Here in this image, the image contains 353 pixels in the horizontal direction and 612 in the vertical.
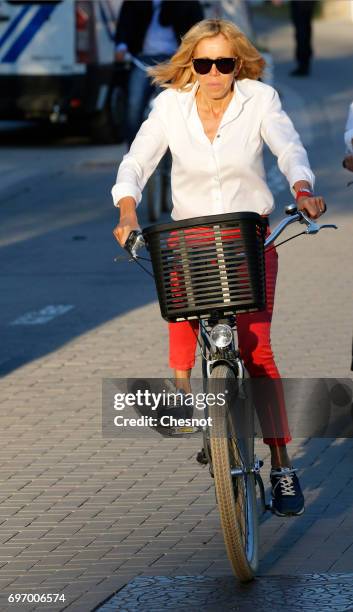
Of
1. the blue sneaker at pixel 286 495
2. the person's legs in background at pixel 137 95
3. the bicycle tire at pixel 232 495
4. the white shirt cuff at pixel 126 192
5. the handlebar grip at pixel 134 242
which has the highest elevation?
the white shirt cuff at pixel 126 192

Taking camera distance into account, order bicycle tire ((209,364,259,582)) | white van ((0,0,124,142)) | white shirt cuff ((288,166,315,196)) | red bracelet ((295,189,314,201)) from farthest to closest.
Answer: white van ((0,0,124,142)) → white shirt cuff ((288,166,315,196)) → red bracelet ((295,189,314,201)) → bicycle tire ((209,364,259,582))

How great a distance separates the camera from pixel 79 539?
598 centimetres

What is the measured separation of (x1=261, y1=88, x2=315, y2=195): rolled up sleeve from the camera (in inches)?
219

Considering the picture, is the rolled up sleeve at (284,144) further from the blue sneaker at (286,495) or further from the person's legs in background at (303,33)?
the person's legs in background at (303,33)

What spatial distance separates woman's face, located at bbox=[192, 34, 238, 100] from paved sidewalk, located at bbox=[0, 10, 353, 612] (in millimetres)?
1633

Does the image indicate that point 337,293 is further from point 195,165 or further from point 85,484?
point 195,165

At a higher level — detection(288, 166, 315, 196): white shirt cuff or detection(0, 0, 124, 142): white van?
detection(288, 166, 315, 196): white shirt cuff

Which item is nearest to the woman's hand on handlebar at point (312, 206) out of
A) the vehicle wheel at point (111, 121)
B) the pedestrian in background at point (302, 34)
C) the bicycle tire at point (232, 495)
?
the bicycle tire at point (232, 495)

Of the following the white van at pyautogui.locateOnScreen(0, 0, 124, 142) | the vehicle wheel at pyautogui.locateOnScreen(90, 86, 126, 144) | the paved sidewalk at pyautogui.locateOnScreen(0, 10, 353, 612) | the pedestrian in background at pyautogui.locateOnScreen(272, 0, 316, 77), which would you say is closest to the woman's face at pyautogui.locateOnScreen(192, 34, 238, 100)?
the paved sidewalk at pyautogui.locateOnScreen(0, 10, 353, 612)

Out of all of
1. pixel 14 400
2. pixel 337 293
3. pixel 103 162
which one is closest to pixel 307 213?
pixel 14 400

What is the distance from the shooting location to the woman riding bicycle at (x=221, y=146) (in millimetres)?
5680

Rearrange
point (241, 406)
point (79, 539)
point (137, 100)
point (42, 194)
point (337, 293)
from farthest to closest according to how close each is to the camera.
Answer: point (42, 194), point (137, 100), point (337, 293), point (79, 539), point (241, 406)

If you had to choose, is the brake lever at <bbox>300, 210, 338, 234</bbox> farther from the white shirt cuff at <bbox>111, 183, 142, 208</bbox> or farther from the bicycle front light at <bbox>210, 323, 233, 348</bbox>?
the white shirt cuff at <bbox>111, 183, 142, 208</bbox>

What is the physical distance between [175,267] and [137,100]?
966cm
